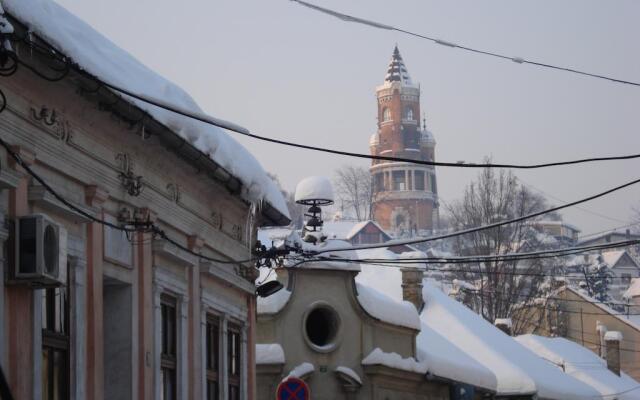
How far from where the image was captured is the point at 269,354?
2856 centimetres

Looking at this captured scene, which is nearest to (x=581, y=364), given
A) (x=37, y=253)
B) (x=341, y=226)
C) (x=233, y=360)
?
(x=233, y=360)

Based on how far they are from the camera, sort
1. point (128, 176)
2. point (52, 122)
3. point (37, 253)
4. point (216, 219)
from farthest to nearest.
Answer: point (216, 219)
point (128, 176)
point (52, 122)
point (37, 253)

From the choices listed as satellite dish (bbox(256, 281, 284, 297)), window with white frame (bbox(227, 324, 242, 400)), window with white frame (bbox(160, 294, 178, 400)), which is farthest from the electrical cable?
satellite dish (bbox(256, 281, 284, 297))

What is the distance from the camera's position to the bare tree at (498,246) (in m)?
70.8

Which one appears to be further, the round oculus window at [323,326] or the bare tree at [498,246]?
the bare tree at [498,246]

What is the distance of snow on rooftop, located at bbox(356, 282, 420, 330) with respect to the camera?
3055 cm

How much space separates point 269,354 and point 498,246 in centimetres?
4481

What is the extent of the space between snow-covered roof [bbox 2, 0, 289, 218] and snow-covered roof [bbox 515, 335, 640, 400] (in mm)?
35026

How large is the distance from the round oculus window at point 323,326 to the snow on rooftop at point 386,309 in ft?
2.08

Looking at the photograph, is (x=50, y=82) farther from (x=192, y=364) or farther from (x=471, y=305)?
(x=471, y=305)

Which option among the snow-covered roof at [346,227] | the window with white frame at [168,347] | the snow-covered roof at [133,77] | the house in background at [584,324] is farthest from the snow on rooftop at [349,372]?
the snow-covered roof at [346,227]

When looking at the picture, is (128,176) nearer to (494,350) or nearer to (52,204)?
(52,204)

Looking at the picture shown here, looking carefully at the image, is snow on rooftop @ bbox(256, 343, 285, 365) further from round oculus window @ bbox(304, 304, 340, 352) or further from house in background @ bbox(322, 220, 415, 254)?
house in background @ bbox(322, 220, 415, 254)

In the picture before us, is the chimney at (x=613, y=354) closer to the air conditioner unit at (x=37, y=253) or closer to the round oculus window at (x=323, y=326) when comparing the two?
the round oculus window at (x=323, y=326)
